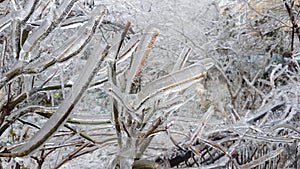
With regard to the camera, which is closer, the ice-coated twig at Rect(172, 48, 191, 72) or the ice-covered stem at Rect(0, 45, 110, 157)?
the ice-covered stem at Rect(0, 45, 110, 157)

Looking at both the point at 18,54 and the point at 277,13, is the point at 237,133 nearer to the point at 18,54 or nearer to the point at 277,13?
the point at 18,54

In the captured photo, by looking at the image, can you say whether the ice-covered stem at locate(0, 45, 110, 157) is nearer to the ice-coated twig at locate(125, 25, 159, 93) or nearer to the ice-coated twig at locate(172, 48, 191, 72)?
the ice-coated twig at locate(125, 25, 159, 93)

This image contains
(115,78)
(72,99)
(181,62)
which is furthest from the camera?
(181,62)

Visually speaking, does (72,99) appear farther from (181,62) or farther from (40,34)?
(181,62)

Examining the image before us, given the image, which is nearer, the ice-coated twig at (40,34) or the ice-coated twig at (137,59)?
the ice-coated twig at (40,34)

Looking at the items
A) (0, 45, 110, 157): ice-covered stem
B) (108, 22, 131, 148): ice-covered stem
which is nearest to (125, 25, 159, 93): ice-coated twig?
(108, 22, 131, 148): ice-covered stem

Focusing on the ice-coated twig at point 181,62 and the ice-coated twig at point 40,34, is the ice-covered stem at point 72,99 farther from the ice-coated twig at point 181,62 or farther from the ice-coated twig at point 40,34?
the ice-coated twig at point 181,62

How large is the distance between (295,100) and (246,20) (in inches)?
89.1

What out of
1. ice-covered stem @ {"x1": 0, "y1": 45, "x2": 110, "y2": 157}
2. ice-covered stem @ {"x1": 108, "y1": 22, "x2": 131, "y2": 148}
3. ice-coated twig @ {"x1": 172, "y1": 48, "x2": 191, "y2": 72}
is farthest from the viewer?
ice-coated twig @ {"x1": 172, "y1": 48, "x2": 191, "y2": 72}

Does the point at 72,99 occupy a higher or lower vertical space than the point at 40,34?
lower

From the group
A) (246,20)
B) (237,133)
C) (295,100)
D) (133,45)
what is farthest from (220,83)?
(133,45)

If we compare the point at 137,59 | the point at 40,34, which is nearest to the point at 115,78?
the point at 137,59

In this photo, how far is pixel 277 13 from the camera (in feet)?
13.7

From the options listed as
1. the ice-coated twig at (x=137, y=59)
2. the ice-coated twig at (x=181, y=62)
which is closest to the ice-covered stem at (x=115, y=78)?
the ice-coated twig at (x=137, y=59)
